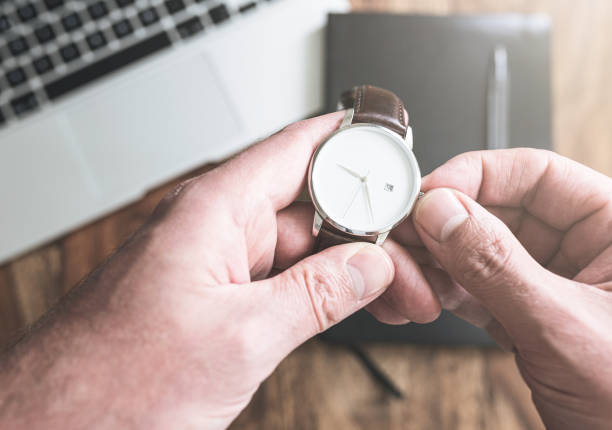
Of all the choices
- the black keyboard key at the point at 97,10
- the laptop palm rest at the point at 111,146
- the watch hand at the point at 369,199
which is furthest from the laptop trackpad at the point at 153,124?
the watch hand at the point at 369,199

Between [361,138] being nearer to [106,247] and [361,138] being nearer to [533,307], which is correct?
[533,307]

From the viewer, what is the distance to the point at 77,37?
2.64 ft

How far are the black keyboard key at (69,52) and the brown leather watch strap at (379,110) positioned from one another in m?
0.52

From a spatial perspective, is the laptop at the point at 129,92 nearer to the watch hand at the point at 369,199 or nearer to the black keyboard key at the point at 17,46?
the black keyboard key at the point at 17,46

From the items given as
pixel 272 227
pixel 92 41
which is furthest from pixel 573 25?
pixel 92 41

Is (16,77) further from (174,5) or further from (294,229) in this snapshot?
(294,229)

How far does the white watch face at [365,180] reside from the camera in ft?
1.88

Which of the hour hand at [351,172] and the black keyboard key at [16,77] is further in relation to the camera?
the black keyboard key at [16,77]

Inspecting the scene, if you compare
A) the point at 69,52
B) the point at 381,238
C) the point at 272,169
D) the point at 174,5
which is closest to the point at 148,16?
the point at 174,5

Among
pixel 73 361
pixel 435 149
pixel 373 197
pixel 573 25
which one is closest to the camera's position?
pixel 73 361

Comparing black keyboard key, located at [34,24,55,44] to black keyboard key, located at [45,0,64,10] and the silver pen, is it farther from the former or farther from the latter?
the silver pen

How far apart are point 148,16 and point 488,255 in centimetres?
67

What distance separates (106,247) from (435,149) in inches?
23.6

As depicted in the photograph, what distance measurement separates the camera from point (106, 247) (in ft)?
2.72
